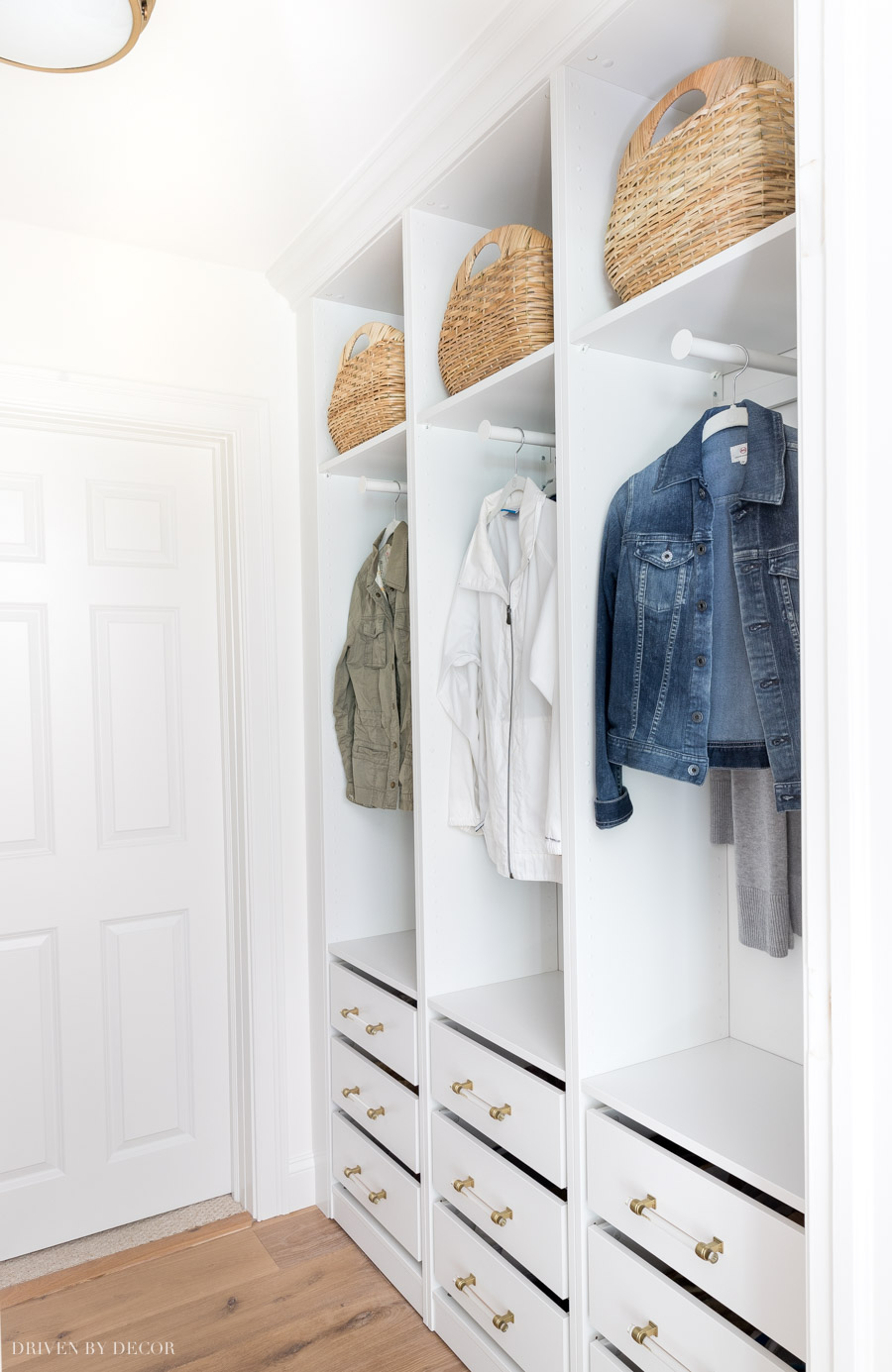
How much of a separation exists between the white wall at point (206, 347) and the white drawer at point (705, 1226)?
1235 millimetres

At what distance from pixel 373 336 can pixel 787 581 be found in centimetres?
132

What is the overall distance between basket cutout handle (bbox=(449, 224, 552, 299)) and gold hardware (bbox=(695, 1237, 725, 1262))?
1.64 metres

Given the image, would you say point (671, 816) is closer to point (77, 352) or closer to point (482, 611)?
point (482, 611)

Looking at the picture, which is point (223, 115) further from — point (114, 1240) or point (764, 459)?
point (114, 1240)

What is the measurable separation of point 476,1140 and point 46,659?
155 cm

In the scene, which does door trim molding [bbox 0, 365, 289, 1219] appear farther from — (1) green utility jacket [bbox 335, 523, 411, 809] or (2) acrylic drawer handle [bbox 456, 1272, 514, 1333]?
(2) acrylic drawer handle [bbox 456, 1272, 514, 1333]

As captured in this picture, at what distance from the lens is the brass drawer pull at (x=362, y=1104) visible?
7.23ft

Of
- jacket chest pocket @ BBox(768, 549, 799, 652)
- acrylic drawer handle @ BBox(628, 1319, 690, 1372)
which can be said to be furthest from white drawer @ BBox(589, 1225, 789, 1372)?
jacket chest pocket @ BBox(768, 549, 799, 652)

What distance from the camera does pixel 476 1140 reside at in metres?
1.86

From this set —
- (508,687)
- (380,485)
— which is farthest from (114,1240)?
(380,485)

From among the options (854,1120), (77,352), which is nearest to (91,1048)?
(77,352)

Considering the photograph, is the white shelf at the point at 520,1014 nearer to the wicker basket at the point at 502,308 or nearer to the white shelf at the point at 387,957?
the white shelf at the point at 387,957

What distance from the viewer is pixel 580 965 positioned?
5.11 ft

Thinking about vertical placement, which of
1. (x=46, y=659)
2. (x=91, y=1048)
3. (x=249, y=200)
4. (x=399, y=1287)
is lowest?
(x=399, y=1287)
